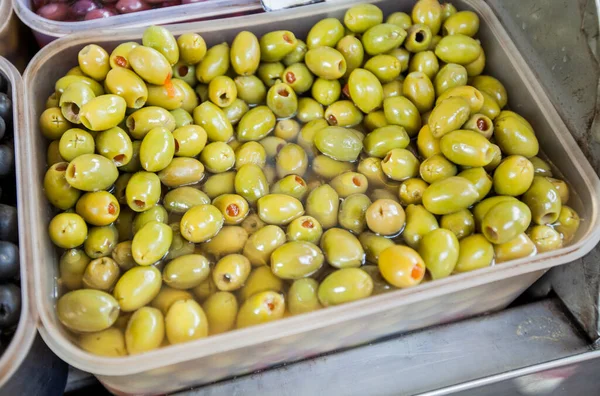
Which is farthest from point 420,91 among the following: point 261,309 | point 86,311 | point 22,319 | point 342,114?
point 22,319

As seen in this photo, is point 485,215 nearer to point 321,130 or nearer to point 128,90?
point 321,130

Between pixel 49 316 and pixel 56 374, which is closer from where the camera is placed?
pixel 49 316

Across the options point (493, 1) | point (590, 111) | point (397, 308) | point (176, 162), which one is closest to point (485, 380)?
point (397, 308)

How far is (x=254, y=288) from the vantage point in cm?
116

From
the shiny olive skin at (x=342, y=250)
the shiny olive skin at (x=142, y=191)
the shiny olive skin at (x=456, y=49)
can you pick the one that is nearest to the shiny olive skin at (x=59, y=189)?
the shiny olive skin at (x=142, y=191)

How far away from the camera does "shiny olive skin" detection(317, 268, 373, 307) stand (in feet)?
3.62

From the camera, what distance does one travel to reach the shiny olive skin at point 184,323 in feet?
3.54

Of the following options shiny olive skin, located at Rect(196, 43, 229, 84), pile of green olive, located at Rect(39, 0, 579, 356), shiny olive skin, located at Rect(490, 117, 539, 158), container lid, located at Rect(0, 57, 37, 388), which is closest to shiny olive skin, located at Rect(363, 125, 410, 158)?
pile of green olive, located at Rect(39, 0, 579, 356)

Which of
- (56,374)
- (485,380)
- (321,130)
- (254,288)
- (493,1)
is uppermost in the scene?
(493,1)

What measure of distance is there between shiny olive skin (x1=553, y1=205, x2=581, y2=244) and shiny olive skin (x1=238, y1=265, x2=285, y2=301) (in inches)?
25.3

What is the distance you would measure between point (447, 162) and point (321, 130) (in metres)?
0.32

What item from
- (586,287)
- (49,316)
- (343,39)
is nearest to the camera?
(49,316)

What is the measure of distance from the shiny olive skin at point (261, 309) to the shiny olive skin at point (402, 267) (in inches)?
8.9

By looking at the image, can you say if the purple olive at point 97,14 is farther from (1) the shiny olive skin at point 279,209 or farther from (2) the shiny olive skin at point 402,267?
(2) the shiny olive skin at point 402,267
